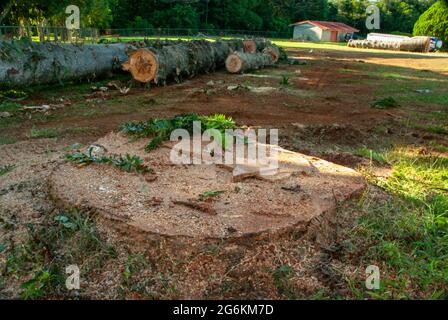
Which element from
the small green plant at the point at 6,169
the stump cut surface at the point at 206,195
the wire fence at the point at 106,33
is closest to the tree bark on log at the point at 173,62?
the wire fence at the point at 106,33

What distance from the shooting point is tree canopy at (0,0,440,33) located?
40.2m

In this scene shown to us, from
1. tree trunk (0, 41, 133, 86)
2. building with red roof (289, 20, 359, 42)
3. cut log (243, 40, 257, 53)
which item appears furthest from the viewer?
building with red roof (289, 20, 359, 42)

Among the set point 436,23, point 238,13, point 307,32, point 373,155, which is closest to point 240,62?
point 373,155

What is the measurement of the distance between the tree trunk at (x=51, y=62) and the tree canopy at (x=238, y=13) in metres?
14.1

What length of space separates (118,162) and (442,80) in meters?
12.1

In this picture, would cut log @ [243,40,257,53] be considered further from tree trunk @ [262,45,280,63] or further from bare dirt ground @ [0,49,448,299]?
bare dirt ground @ [0,49,448,299]

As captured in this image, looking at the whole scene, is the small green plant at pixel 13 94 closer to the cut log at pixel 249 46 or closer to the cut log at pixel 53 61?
the cut log at pixel 53 61

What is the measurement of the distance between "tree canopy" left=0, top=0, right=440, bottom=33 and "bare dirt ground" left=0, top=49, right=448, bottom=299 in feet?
55.2

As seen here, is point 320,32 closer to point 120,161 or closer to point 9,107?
point 9,107

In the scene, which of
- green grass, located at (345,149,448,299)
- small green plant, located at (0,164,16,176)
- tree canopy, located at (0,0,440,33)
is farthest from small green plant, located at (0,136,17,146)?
tree canopy, located at (0,0,440,33)

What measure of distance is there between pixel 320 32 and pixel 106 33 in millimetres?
27229

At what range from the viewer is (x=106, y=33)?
3494 cm

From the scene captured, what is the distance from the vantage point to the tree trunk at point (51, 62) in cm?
721
